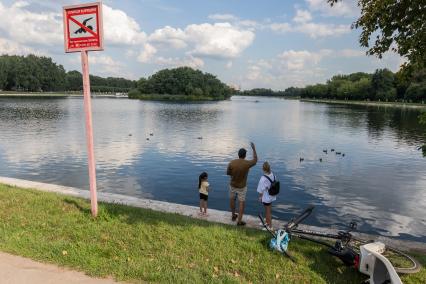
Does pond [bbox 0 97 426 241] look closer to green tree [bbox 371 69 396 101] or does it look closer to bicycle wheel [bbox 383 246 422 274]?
bicycle wheel [bbox 383 246 422 274]

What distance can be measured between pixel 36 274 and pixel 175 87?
18399cm

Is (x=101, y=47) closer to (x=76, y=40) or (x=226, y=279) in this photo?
(x=76, y=40)

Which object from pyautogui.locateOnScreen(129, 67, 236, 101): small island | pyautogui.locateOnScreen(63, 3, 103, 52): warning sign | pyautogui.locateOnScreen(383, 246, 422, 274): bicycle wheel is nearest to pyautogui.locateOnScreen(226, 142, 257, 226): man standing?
pyautogui.locateOnScreen(383, 246, 422, 274): bicycle wheel

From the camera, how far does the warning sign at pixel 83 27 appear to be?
25.8ft

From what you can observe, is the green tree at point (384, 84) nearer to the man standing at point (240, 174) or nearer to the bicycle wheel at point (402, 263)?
the man standing at point (240, 174)

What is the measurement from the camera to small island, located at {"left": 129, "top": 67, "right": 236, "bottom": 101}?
180250 millimetres

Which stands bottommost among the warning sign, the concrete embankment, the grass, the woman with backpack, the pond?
the pond

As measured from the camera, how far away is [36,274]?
5.86 m

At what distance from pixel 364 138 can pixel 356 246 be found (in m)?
37.3

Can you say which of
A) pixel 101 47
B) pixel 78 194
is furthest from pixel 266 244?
pixel 78 194

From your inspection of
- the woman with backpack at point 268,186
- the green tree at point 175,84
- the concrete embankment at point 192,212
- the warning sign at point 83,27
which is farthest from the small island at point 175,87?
the warning sign at point 83,27

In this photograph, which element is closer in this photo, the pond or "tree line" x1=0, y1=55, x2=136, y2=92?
the pond

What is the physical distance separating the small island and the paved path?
559 feet

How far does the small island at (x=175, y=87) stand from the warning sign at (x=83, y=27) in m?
168
